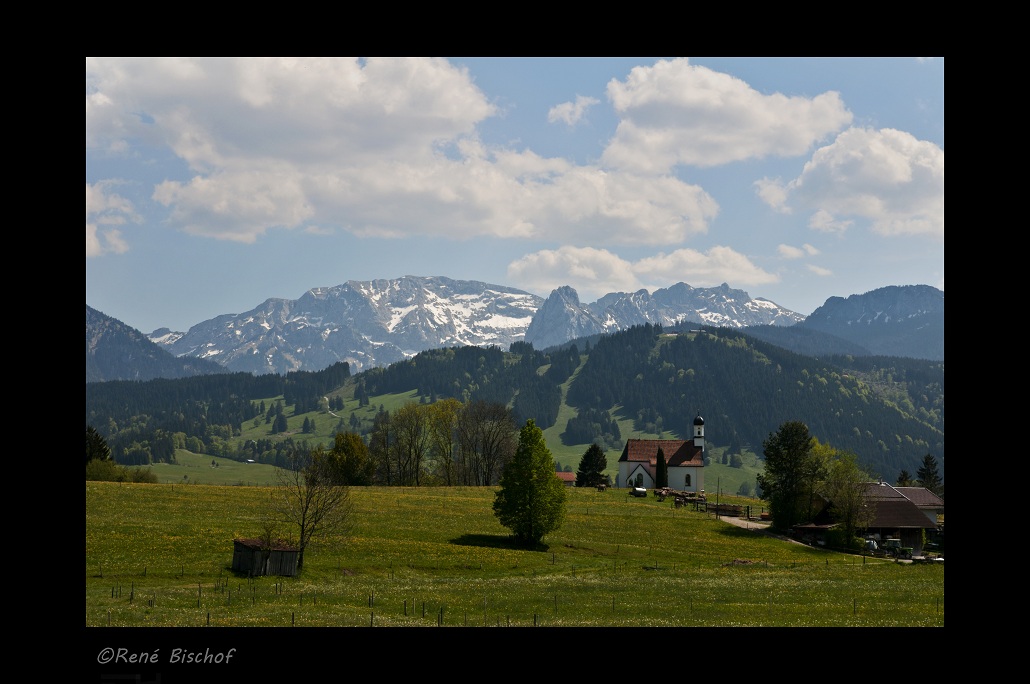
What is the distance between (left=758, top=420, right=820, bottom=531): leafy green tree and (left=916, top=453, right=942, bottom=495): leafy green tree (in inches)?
2774

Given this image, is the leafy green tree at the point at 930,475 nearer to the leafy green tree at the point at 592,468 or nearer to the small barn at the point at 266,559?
the leafy green tree at the point at 592,468

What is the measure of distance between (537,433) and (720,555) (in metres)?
18.1

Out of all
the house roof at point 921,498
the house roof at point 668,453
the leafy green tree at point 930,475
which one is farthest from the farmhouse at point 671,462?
the house roof at point 921,498

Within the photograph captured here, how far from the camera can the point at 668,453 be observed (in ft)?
518

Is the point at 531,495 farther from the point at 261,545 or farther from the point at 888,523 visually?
the point at 888,523

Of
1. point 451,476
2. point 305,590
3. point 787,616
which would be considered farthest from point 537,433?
point 451,476

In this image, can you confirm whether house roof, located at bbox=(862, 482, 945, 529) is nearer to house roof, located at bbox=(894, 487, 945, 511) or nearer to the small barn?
house roof, located at bbox=(894, 487, 945, 511)

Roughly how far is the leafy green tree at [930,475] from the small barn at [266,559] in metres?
130

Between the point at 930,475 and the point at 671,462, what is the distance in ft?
154

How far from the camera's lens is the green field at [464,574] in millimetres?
34438

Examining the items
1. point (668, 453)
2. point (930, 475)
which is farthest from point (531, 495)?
point (930, 475)

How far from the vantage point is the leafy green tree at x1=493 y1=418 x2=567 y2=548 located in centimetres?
6731
